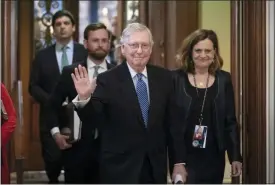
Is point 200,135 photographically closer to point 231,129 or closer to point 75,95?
point 231,129

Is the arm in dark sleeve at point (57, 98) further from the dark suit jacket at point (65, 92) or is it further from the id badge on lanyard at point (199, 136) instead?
the id badge on lanyard at point (199, 136)

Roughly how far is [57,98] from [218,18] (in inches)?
73.6

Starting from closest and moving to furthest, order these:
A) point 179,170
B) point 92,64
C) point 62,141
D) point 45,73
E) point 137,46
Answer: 1. point 137,46
2. point 179,170
3. point 92,64
4. point 62,141
5. point 45,73

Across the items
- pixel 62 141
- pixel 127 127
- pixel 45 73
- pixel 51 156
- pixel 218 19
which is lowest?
pixel 51 156

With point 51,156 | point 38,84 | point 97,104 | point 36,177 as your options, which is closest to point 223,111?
point 97,104

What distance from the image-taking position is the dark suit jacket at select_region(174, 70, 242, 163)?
3078 mm

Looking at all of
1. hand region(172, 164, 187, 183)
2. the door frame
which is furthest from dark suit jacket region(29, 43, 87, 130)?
hand region(172, 164, 187, 183)

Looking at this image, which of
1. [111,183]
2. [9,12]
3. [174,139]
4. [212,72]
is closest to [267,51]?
[212,72]

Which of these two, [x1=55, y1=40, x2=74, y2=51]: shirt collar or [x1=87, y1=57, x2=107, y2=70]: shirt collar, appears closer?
[x1=87, y1=57, x2=107, y2=70]: shirt collar

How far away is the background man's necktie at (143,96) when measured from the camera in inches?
109

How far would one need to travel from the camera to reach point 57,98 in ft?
11.3

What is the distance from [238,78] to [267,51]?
326 millimetres

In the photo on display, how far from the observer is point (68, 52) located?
3838mm

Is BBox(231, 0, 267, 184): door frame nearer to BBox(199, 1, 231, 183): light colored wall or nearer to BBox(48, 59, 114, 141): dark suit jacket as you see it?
BBox(199, 1, 231, 183): light colored wall
